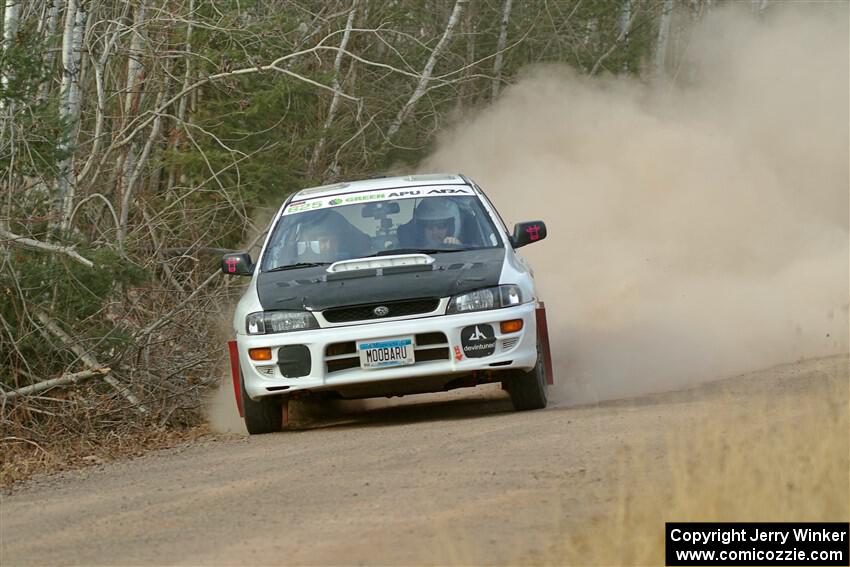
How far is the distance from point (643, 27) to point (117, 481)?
24.9m

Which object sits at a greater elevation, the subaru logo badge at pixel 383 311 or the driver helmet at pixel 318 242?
the driver helmet at pixel 318 242

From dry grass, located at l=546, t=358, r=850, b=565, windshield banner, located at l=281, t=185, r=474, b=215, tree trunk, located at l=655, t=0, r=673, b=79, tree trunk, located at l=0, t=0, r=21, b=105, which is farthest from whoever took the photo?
tree trunk, located at l=655, t=0, r=673, b=79

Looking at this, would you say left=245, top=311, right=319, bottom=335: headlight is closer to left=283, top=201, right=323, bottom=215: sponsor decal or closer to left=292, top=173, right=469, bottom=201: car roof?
left=283, top=201, right=323, bottom=215: sponsor decal

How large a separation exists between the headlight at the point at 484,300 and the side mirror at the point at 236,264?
180 cm

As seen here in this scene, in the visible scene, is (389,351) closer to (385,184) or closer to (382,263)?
(382,263)

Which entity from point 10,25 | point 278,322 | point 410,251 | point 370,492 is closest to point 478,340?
point 410,251

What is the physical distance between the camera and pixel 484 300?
1003cm

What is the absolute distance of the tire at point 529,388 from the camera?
1040 centimetres

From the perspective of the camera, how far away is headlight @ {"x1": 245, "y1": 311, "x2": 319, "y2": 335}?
10047 mm

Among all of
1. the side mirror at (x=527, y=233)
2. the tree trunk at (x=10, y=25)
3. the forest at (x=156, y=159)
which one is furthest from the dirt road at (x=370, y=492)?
the tree trunk at (x=10, y=25)

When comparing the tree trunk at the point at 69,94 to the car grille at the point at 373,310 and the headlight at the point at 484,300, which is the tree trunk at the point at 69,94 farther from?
the headlight at the point at 484,300

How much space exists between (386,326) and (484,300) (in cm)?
67

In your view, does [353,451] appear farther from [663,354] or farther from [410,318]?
[663,354]

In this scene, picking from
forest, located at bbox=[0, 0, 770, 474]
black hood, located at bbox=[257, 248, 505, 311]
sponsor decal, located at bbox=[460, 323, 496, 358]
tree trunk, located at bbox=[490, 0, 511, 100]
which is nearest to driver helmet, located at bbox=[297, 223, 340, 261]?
black hood, located at bbox=[257, 248, 505, 311]
